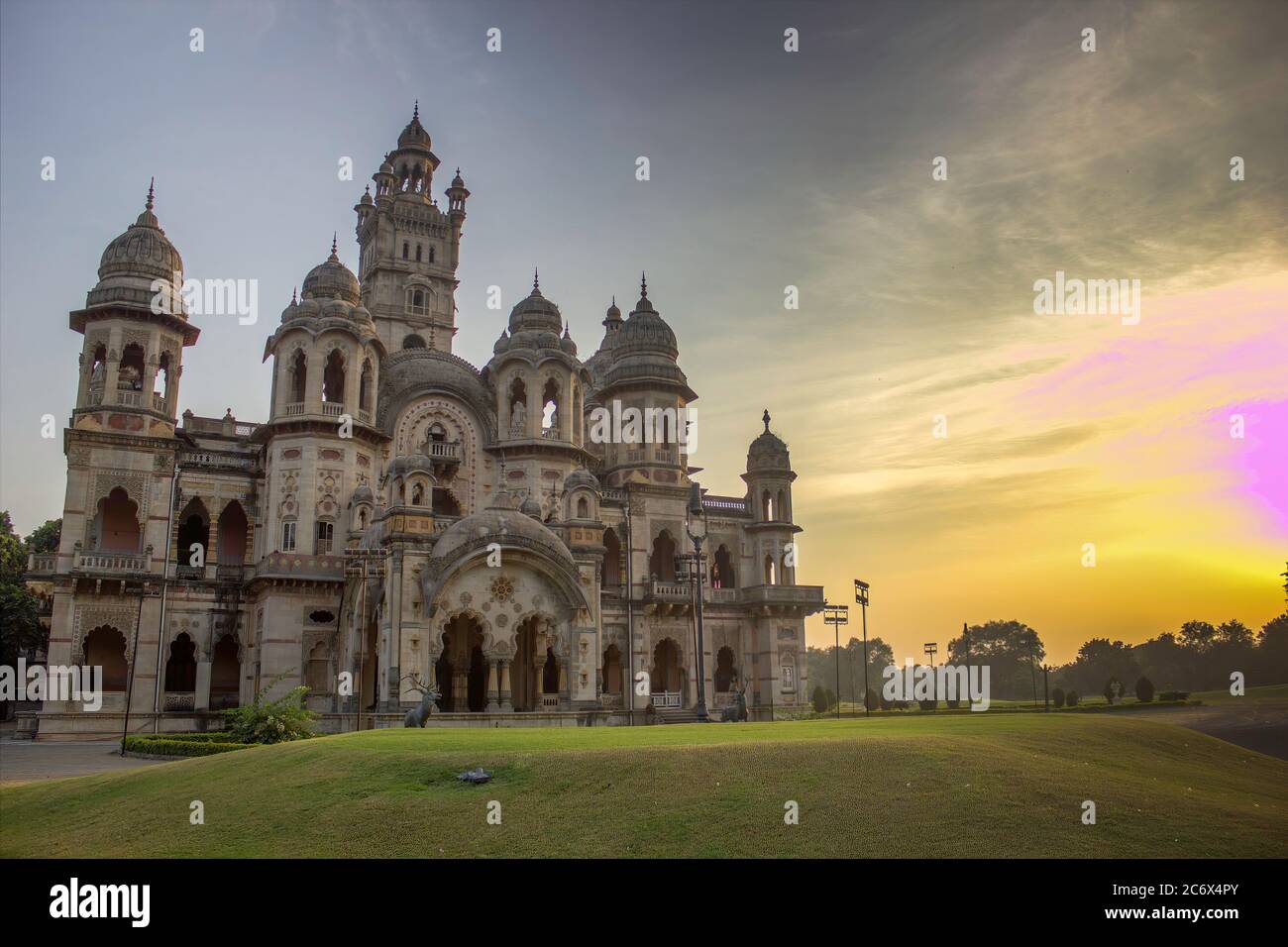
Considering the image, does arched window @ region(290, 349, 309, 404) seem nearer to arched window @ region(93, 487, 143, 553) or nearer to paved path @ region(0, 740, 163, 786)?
arched window @ region(93, 487, 143, 553)

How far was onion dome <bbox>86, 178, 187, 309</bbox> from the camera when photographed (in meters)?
42.5

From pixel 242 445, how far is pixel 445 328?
13606 mm

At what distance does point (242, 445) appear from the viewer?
45.5 m

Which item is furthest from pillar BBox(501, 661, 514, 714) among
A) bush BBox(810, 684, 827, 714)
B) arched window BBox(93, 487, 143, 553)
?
bush BBox(810, 684, 827, 714)

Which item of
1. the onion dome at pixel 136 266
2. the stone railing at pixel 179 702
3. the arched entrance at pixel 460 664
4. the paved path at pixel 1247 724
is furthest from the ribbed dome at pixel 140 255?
the paved path at pixel 1247 724

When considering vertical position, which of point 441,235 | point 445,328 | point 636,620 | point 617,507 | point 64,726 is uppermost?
point 441,235

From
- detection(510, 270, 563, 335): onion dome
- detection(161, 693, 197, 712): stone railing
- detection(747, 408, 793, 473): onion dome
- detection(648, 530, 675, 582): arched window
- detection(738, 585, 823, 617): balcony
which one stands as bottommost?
detection(161, 693, 197, 712): stone railing

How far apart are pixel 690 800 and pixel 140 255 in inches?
1498

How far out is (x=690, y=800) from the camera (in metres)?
14.6

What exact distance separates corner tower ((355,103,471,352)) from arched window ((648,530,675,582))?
15.5m

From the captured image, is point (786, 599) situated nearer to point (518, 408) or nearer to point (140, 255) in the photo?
point (518, 408)

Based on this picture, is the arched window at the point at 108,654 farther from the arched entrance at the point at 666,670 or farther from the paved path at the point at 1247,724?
the paved path at the point at 1247,724
